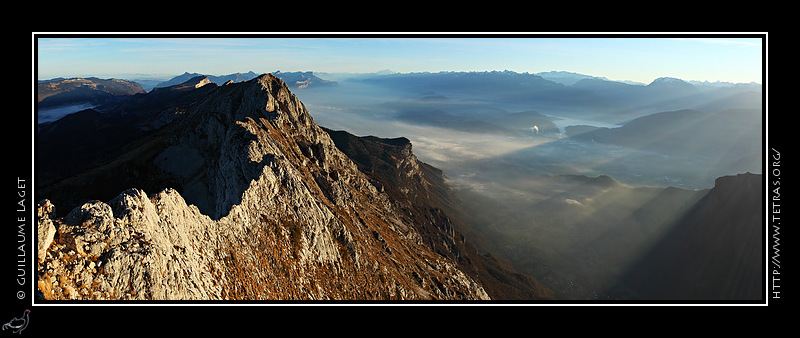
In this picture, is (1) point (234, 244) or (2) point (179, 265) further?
(1) point (234, 244)

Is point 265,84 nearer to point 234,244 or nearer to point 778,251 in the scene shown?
point 234,244

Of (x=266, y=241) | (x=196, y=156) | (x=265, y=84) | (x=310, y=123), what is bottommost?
(x=266, y=241)
